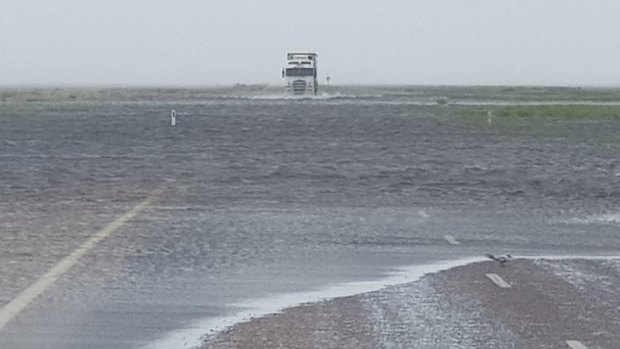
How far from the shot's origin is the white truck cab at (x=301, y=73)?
109 metres

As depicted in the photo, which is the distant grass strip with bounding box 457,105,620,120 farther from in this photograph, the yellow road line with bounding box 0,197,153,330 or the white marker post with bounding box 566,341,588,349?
the white marker post with bounding box 566,341,588,349

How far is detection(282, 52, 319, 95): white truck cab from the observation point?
10944 cm

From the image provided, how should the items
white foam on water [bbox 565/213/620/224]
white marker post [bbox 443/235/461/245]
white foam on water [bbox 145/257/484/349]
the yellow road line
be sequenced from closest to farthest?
white foam on water [bbox 145/257/484/349] → the yellow road line → white marker post [bbox 443/235/461/245] → white foam on water [bbox 565/213/620/224]

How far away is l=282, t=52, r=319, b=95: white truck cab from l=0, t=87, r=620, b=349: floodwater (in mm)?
58901

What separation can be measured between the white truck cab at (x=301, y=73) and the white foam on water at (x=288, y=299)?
9310cm

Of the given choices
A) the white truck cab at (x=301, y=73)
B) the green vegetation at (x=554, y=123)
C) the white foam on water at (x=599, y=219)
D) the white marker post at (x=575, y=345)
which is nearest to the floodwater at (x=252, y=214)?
the white foam on water at (x=599, y=219)

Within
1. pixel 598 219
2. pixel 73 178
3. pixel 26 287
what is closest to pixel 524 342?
pixel 26 287

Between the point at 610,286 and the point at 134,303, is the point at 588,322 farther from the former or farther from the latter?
the point at 134,303

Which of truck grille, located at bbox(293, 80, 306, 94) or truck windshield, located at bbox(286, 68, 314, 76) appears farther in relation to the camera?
truck grille, located at bbox(293, 80, 306, 94)

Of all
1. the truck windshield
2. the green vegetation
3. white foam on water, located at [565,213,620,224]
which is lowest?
the truck windshield

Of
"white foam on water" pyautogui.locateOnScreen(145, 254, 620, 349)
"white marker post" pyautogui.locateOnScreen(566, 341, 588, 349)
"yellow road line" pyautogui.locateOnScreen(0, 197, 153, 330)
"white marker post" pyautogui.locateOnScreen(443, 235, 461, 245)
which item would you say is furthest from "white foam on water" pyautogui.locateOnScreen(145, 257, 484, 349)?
"white marker post" pyautogui.locateOnScreen(566, 341, 588, 349)

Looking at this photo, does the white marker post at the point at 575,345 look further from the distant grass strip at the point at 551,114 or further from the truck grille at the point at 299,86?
the truck grille at the point at 299,86

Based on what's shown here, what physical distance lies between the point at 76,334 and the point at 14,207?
42.1 feet

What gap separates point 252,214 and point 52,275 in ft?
27.2
